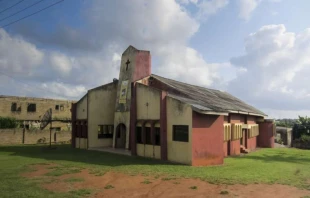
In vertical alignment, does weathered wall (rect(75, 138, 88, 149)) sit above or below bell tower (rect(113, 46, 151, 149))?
below

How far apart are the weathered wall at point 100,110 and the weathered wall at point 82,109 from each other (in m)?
0.78

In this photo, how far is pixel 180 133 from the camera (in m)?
16.2

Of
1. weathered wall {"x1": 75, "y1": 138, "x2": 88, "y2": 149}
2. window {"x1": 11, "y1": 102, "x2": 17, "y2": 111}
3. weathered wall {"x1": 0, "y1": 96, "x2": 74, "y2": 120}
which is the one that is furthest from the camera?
window {"x1": 11, "y1": 102, "x2": 17, "y2": 111}

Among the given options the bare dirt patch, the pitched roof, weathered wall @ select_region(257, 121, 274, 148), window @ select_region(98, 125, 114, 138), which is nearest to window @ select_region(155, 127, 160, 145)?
the pitched roof

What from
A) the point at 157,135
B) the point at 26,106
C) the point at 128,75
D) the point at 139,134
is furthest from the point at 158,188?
the point at 26,106

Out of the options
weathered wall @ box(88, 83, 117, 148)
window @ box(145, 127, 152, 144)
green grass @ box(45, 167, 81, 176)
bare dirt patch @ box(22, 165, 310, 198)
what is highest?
weathered wall @ box(88, 83, 117, 148)

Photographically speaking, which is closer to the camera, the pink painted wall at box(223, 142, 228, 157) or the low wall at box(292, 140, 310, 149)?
the pink painted wall at box(223, 142, 228, 157)

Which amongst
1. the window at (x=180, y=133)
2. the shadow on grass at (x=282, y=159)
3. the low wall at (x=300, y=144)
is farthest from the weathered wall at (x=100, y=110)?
the low wall at (x=300, y=144)

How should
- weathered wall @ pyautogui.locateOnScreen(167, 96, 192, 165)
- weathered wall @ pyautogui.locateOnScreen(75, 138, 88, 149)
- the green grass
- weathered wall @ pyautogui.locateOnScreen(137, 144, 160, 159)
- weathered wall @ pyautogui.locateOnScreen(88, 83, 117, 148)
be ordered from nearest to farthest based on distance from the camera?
the green grass
weathered wall @ pyautogui.locateOnScreen(167, 96, 192, 165)
weathered wall @ pyautogui.locateOnScreen(137, 144, 160, 159)
weathered wall @ pyautogui.locateOnScreen(88, 83, 117, 148)
weathered wall @ pyautogui.locateOnScreen(75, 138, 88, 149)

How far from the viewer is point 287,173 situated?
1355cm

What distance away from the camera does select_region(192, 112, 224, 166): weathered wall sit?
51.4 ft

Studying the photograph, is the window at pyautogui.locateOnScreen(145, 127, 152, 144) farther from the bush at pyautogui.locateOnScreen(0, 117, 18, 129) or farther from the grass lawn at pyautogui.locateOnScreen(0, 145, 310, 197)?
the bush at pyautogui.locateOnScreen(0, 117, 18, 129)

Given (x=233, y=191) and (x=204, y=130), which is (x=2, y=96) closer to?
(x=204, y=130)

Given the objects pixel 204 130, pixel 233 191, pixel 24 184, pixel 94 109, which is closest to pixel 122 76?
pixel 94 109
